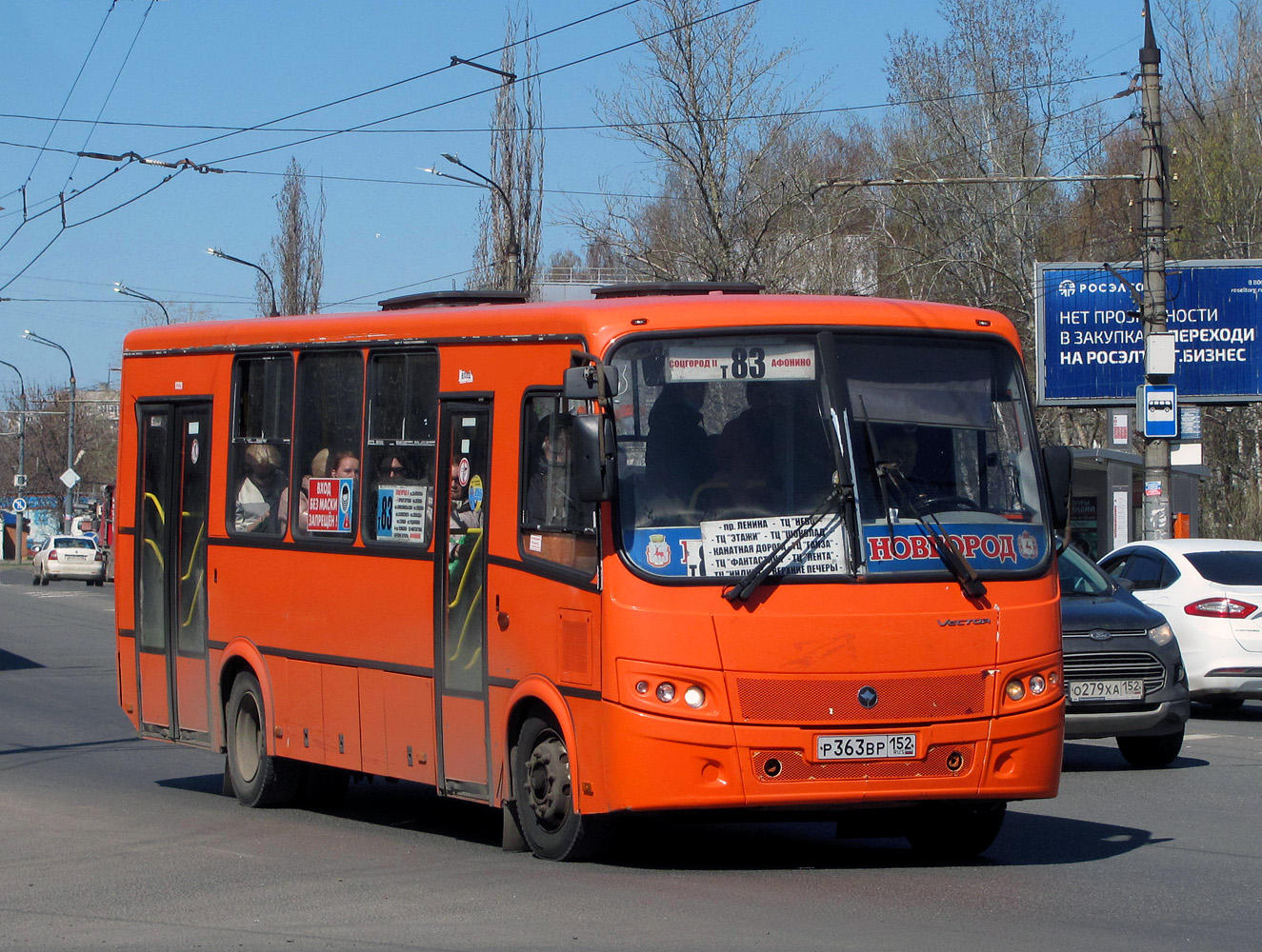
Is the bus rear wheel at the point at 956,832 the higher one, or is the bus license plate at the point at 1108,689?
the bus license plate at the point at 1108,689

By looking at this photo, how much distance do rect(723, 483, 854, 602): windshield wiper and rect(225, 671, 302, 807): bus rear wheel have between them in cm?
423

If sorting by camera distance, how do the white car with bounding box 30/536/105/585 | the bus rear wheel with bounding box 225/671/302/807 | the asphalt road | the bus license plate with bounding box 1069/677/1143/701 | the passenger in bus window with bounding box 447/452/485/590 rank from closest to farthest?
the asphalt road
the passenger in bus window with bounding box 447/452/485/590
the bus rear wheel with bounding box 225/671/302/807
the bus license plate with bounding box 1069/677/1143/701
the white car with bounding box 30/536/105/585

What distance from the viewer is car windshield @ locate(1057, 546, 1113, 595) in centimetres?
1323

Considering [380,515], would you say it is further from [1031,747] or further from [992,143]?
[992,143]

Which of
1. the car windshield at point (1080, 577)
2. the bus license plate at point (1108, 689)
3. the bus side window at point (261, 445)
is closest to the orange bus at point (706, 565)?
the bus side window at point (261, 445)

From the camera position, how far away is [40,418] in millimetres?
95375

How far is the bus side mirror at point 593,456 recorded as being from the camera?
24.8 ft

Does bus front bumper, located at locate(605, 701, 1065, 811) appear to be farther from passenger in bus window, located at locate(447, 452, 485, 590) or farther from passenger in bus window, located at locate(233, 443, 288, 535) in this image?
passenger in bus window, located at locate(233, 443, 288, 535)

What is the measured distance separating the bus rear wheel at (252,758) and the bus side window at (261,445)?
1.02m

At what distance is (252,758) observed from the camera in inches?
436

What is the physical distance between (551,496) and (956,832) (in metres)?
2.59

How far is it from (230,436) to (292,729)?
1973 mm

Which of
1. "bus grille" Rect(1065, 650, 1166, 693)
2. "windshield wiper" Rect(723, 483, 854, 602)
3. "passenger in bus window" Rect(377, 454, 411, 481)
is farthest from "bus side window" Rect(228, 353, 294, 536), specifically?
"bus grille" Rect(1065, 650, 1166, 693)

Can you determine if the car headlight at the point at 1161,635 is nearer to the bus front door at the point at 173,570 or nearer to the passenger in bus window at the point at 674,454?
the passenger in bus window at the point at 674,454
